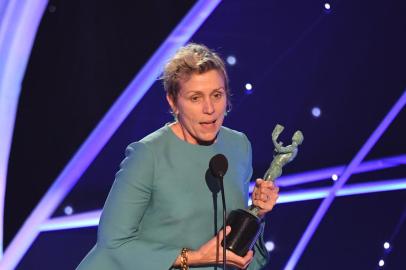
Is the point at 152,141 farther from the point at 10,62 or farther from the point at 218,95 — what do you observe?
the point at 10,62

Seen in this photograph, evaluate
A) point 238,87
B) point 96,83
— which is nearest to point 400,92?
point 238,87

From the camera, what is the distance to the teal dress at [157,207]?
1.63 meters

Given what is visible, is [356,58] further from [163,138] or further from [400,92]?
[163,138]

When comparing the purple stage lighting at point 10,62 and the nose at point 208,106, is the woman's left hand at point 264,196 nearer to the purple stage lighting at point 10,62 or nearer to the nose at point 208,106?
the nose at point 208,106

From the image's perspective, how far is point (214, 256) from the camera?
1604 millimetres

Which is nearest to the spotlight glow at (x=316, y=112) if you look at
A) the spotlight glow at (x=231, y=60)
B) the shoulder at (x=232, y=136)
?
the spotlight glow at (x=231, y=60)

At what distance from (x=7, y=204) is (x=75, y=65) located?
1.72 feet

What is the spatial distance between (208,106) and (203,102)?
22 mm

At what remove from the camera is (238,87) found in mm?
2621

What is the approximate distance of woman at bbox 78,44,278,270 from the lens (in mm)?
1624

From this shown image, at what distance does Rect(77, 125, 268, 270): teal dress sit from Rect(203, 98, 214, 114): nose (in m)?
0.15

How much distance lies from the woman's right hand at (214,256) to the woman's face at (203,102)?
0.26 meters

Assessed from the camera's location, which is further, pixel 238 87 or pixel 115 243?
pixel 238 87

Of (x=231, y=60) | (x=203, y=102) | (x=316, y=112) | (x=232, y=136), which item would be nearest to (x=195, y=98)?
(x=203, y=102)
